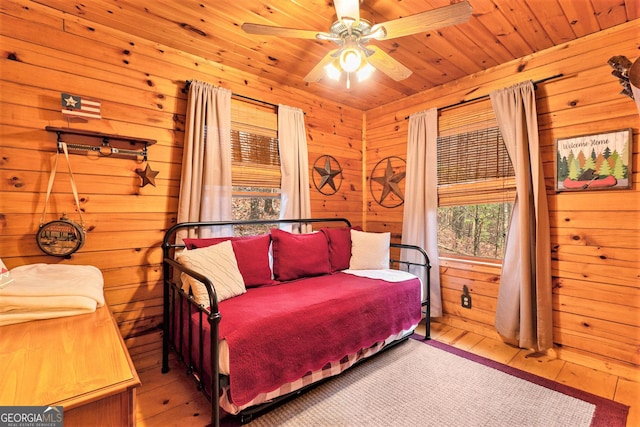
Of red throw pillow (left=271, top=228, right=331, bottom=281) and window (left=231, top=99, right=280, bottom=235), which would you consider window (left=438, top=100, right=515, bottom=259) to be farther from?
window (left=231, top=99, right=280, bottom=235)

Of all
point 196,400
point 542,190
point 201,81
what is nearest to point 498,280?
point 542,190

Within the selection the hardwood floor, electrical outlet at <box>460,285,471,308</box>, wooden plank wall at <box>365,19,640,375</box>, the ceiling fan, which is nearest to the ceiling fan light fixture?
the ceiling fan

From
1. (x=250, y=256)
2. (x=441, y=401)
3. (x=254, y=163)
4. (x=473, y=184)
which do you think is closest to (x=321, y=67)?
(x=254, y=163)

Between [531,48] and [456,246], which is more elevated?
[531,48]

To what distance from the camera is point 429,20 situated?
4.58 feet

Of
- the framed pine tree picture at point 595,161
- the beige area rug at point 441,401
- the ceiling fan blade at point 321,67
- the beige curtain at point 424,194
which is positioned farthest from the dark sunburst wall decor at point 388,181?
the beige area rug at point 441,401

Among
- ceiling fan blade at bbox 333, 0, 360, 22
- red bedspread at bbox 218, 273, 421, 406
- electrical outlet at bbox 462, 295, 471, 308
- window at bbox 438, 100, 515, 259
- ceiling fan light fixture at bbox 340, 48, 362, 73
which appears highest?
ceiling fan blade at bbox 333, 0, 360, 22

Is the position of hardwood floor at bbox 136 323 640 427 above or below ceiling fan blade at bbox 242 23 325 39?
below

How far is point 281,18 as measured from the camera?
6.24 feet

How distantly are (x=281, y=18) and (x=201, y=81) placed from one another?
88cm

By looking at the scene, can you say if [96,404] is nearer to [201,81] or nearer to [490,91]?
[201,81]

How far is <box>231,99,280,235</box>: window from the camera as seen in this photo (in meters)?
2.64

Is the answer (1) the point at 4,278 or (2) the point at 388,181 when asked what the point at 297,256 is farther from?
(1) the point at 4,278

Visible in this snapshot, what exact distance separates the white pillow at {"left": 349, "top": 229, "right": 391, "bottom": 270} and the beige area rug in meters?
0.85
